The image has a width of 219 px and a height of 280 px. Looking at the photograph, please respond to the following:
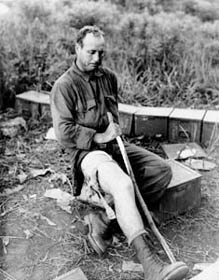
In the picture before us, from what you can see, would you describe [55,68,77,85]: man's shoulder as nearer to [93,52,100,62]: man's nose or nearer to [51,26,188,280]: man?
[51,26,188,280]: man

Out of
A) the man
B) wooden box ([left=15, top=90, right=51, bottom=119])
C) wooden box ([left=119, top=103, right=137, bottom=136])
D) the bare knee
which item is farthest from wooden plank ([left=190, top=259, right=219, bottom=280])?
wooden box ([left=15, top=90, right=51, bottom=119])

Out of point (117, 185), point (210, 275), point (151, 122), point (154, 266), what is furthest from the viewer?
point (151, 122)

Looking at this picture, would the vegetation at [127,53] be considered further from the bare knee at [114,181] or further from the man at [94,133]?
the bare knee at [114,181]

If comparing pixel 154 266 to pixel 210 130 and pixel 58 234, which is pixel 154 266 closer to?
pixel 58 234

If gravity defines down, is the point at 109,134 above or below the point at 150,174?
above

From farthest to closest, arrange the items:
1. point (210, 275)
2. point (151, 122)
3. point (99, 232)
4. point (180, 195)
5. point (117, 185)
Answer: point (151, 122), point (180, 195), point (99, 232), point (117, 185), point (210, 275)

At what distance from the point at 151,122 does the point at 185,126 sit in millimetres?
366

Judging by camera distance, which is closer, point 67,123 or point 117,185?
point 117,185

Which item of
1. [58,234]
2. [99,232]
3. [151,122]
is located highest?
[151,122]

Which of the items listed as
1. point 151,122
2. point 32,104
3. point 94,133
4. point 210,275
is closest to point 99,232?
point 94,133

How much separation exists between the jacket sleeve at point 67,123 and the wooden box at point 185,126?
64.4 inches

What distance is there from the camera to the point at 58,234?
328cm

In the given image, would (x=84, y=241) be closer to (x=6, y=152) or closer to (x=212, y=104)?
(x=6, y=152)

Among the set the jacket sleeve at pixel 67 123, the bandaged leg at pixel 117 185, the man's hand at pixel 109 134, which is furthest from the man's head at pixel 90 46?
the bandaged leg at pixel 117 185
